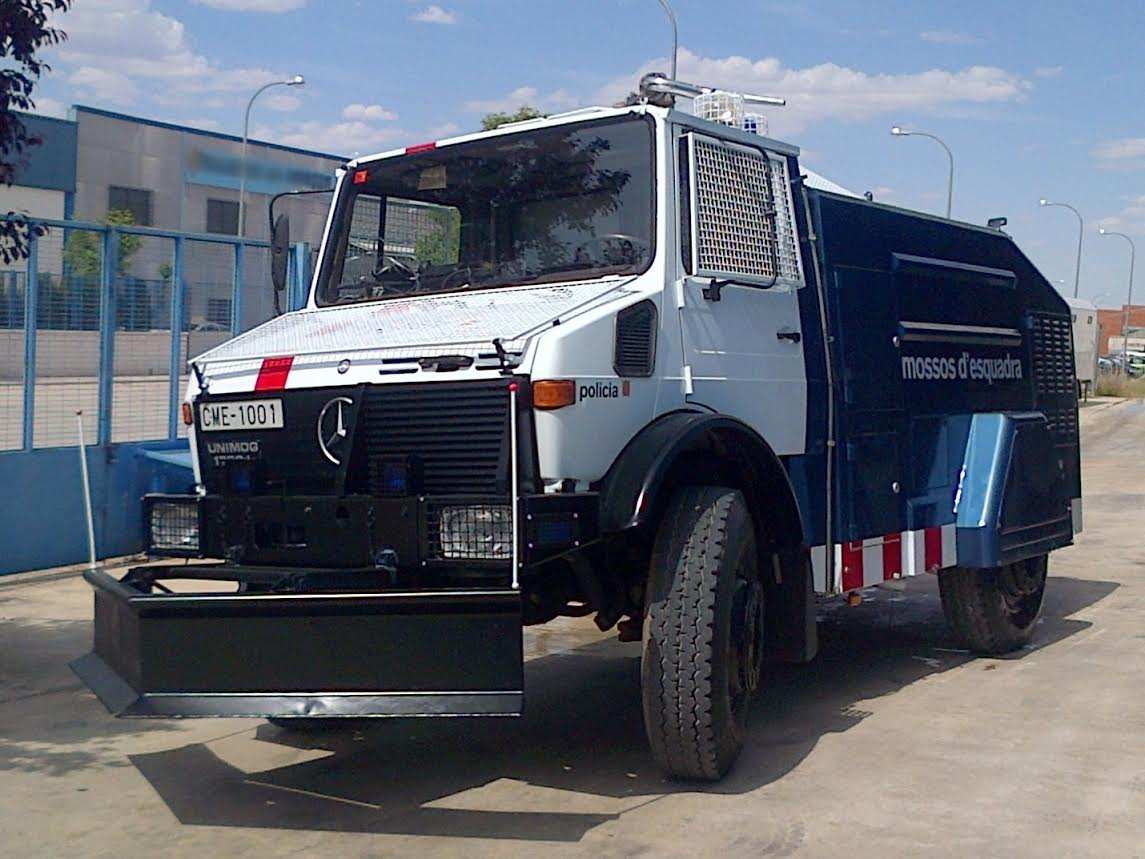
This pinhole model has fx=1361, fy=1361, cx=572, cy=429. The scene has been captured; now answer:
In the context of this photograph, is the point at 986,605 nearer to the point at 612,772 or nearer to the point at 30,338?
the point at 612,772

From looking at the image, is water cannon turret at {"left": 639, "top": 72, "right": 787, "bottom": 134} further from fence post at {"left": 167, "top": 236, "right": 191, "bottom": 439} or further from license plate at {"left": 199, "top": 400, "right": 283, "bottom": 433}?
fence post at {"left": 167, "top": 236, "right": 191, "bottom": 439}

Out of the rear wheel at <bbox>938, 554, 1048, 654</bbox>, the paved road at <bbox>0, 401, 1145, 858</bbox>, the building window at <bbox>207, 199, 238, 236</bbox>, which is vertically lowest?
the paved road at <bbox>0, 401, 1145, 858</bbox>

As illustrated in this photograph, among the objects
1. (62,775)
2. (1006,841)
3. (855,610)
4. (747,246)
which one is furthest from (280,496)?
(855,610)

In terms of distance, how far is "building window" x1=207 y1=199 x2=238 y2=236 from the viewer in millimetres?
35375

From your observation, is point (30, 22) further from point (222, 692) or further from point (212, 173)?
point (212, 173)

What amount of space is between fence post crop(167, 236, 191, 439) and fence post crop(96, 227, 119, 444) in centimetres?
59

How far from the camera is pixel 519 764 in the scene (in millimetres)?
5680

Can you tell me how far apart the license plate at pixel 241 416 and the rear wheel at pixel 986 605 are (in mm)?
4276

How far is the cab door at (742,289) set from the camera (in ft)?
18.4

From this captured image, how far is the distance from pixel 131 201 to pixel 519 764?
110ft

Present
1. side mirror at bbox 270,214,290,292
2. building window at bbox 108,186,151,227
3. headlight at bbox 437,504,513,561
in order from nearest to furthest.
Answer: headlight at bbox 437,504,513,561
side mirror at bbox 270,214,290,292
building window at bbox 108,186,151,227

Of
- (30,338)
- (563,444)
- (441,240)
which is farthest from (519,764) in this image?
(30,338)

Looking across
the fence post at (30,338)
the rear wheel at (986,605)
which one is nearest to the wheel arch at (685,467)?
the rear wheel at (986,605)

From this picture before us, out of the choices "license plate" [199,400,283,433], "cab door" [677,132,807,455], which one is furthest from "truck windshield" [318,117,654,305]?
"license plate" [199,400,283,433]
